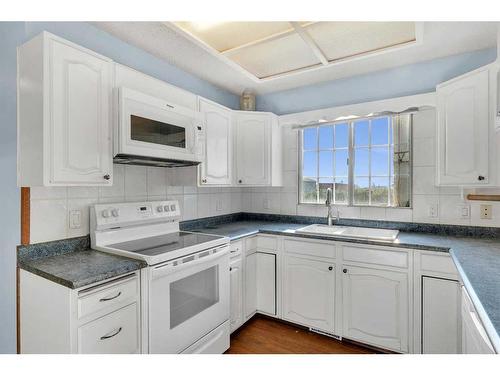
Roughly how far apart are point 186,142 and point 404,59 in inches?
76.1

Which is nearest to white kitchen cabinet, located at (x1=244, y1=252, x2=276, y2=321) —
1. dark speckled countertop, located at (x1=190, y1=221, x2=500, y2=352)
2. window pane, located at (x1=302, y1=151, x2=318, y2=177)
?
dark speckled countertop, located at (x1=190, y1=221, x2=500, y2=352)

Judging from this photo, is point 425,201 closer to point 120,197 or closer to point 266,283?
point 266,283

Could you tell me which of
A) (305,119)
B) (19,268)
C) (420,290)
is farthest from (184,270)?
(305,119)

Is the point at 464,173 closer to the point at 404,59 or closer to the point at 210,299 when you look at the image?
the point at 404,59

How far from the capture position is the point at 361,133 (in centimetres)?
269

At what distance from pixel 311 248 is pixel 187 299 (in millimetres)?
1083

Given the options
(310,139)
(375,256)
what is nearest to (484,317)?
(375,256)

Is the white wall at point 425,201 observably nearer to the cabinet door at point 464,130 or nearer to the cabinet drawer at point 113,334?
the cabinet door at point 464,130

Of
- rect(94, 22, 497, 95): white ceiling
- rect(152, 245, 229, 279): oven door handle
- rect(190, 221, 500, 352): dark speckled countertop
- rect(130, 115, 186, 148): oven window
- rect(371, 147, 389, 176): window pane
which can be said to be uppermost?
rect(94, 22, 497, 95): white ceiling

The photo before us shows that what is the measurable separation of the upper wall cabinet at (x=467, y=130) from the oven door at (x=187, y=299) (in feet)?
5.66

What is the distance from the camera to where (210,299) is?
1938 millimetres

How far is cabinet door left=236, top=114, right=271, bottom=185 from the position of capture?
278 centimetres

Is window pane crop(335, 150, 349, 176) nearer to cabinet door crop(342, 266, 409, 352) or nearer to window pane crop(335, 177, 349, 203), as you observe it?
window pane crop(335, 177, 349, 203)

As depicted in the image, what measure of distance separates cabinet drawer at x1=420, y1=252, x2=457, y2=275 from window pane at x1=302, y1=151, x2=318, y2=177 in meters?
1.34
